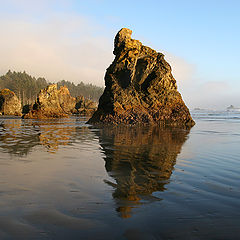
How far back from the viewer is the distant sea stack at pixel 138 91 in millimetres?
27688

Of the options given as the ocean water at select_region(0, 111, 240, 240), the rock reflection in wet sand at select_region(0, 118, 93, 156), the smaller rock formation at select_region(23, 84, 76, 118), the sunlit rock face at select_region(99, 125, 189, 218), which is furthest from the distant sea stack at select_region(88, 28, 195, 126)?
the smaller rock formation at select_region(23, 84, 76, 118)

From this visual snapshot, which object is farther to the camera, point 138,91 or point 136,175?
point 138,91

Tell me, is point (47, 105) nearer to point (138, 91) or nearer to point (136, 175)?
point (138, 91)

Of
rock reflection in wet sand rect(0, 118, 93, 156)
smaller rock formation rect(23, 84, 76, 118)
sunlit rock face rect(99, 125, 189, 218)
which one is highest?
smaller rock formation rect(23, 84, 76, 118)

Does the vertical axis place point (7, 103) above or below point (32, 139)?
above

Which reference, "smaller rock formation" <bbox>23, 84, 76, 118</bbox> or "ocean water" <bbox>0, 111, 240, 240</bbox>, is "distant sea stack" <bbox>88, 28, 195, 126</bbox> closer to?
"ocean water" <bbox>0, 111, 240, 240</bbox>

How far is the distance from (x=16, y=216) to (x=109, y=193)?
1759mm

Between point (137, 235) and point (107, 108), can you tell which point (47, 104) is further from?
point (137, 235)

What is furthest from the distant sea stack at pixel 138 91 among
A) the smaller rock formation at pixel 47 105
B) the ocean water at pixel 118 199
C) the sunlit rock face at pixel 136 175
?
the smaller rock formation at pixel 47 105

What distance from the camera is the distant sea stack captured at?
27.7 meters

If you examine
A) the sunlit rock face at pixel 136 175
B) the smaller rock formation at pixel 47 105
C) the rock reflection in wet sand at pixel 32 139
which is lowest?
the rock reflection in wet sand at pixel 32 139

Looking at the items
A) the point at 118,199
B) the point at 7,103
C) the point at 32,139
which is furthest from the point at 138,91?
the point at 7,103

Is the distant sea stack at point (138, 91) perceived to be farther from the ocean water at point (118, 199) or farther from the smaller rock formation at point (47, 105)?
the smaller rock formation at point (47, 105)

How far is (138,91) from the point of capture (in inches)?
1195
